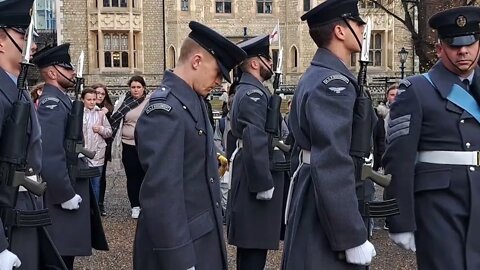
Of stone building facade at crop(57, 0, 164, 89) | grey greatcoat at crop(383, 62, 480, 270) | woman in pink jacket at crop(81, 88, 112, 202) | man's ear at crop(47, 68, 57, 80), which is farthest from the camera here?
stone building facade at crop(57, 0, 164, 89)

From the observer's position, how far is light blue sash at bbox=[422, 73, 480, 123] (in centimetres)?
429

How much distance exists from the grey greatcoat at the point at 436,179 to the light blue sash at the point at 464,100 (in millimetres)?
17

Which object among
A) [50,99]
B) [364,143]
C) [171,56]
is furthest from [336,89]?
[171,56]

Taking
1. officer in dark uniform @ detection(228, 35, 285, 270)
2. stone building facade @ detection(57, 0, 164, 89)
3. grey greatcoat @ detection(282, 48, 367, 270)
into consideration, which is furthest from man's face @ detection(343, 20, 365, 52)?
stone building facade @ detection(57, 0, 164, 89)

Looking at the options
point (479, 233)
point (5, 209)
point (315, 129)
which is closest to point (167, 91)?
point (315, 129)

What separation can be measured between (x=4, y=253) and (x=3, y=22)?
1.29m

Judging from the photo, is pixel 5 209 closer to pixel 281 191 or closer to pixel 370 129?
pixel 370 129

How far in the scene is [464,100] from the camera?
14.1 feet

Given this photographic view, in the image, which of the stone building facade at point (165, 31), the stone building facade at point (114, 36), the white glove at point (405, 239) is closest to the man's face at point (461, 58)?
the white glove at point (405, 239)

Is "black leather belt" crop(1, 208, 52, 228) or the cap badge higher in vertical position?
the cap badge

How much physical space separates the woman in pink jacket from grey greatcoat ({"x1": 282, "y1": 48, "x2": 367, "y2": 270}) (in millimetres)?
6595

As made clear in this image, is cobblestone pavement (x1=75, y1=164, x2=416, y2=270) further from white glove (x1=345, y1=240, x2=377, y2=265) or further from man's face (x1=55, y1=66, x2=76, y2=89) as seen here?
white glove (x1=345, y1=240, x2=377, y2=265)

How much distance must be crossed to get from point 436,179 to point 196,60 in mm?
1616

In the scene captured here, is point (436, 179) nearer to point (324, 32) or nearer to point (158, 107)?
point (324, 32)
